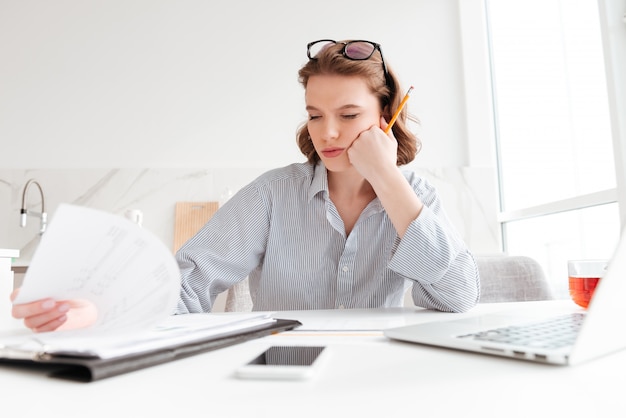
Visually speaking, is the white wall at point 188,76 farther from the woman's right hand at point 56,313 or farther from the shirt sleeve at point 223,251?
the woman's right hand at point 56,313

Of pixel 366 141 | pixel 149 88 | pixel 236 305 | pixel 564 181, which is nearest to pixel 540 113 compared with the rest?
pixel 564 181

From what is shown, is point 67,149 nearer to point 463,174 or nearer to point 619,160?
point 463,174

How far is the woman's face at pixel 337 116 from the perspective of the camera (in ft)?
3.71

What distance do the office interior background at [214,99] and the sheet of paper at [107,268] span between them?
6.66ft

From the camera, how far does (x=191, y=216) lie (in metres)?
2.49

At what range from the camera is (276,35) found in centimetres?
272

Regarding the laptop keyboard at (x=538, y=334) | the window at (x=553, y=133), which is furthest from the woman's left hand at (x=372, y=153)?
the window at (x=553, y=133)

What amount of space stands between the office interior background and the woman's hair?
1.21m

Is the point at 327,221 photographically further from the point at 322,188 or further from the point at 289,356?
the point at 289,356

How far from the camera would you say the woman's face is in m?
1.13

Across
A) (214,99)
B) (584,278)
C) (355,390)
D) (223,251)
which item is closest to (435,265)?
(584,278)

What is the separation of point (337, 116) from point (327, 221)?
258 mm

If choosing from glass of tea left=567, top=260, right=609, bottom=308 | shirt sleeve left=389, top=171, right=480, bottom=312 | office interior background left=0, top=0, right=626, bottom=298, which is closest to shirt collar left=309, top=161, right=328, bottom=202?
shirt sleeve left=389, top=171, right=480, bottom=312

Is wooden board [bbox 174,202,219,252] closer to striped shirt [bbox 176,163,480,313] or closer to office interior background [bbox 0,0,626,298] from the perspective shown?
office interior background [bbox 0,0,626,298]
